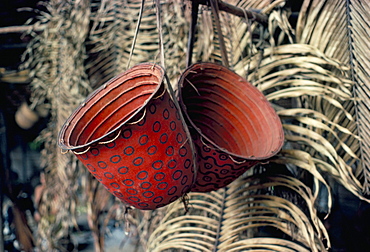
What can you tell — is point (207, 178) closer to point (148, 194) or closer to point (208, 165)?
point (208, 165)

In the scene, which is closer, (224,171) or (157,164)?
(157,164)

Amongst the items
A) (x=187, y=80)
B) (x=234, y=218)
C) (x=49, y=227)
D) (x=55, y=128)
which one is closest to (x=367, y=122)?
(x=234, y=218)

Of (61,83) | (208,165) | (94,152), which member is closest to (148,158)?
(94,152)

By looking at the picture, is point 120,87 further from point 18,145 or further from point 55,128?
point 18,145

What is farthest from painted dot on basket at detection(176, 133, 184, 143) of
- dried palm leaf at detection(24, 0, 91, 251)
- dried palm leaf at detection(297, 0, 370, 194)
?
dried palm leaf at detection(24, 0, 91, 251)

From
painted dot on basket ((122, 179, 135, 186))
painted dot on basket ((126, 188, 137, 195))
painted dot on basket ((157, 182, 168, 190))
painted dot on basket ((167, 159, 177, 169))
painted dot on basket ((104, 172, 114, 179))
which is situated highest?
painted dot on basket ((167, 159, 177, 169))

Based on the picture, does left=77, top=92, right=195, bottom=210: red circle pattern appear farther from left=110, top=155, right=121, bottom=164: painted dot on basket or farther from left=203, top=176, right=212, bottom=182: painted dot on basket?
left=203, top=176, right=212, bottom=182: painted dot on basket
